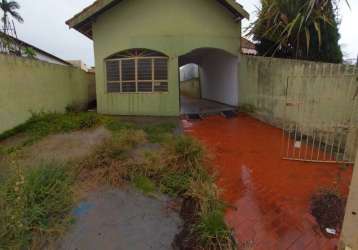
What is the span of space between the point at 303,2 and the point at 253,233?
763 cm

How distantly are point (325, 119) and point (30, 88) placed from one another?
355 inches

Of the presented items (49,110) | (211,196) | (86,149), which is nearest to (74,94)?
(49,110)

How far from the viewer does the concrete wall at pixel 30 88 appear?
654cm

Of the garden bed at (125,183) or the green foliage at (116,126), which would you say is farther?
the green foliage at (116,126)

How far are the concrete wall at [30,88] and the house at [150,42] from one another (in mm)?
1595

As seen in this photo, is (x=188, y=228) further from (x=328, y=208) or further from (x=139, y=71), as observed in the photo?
(x=139, y=71)

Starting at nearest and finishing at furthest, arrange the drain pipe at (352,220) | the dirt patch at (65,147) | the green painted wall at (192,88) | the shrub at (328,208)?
the drain pipe at (352,220) → the shrub at (328,208) → the dirt patch at (65,147) → the green painted wall at (192,88)

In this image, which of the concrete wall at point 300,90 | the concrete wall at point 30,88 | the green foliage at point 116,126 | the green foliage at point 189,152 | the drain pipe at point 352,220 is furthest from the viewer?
the green foliage at point 116,126

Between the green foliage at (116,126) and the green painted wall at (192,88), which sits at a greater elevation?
the green painted wall at (192,88)

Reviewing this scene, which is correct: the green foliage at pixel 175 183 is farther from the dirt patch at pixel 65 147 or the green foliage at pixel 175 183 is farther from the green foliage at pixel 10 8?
the green foliage at pixel 10 8

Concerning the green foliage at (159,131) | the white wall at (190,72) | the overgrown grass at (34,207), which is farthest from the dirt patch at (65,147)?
the white wall at (190,72)

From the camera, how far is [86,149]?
220 inches

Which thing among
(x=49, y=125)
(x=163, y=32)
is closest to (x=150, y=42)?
(x=163, y=32)

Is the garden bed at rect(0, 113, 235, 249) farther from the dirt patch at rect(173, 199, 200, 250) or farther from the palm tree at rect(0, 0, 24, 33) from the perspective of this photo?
the palm tree at rect(0, 0, 24, 33)
